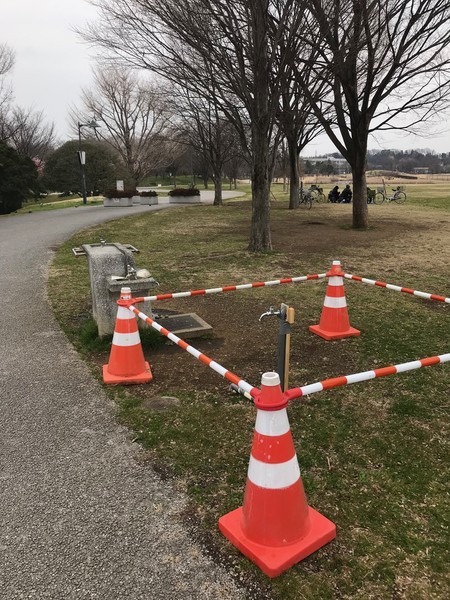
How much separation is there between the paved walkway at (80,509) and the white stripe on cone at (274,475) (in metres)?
0.43

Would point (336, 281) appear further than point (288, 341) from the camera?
Yes

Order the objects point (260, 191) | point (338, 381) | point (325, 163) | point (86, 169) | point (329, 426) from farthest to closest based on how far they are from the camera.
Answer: point (325, 163)
point (86, 169)
point (260, 191)
point (329, 426)
point (338, 381)

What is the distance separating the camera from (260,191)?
10.6 metres

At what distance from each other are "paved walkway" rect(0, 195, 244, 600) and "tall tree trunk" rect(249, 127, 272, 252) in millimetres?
7072

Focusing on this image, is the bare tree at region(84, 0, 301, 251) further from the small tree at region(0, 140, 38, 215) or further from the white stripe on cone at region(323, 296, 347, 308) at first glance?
the small tree at region(0, 140, 38, 215)

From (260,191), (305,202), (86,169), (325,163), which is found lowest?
(305,202)

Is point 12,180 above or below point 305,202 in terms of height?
above

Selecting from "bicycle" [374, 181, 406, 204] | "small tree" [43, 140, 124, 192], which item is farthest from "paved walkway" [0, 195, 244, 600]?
"small tree" [43, 140, 124, 192]

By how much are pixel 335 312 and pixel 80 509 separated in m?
3.59

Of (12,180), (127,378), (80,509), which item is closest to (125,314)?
(127,378)

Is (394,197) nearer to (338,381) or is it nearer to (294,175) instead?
(294,175)

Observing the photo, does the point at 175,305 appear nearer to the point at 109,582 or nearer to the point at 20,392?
the point at 20,392

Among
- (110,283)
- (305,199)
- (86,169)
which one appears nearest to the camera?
(110,283)

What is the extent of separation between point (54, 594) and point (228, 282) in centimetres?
648
